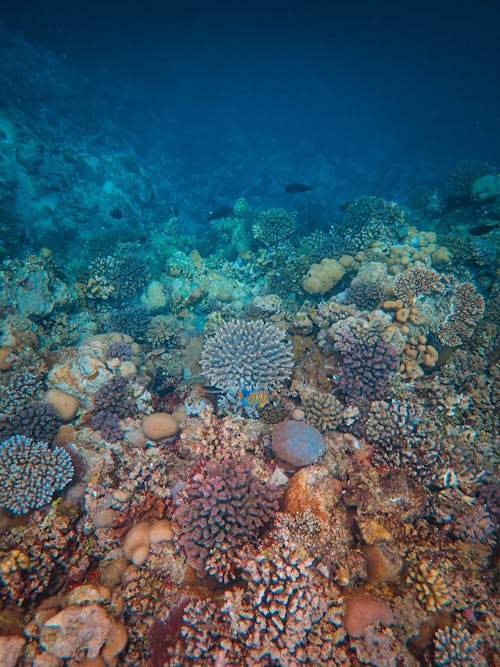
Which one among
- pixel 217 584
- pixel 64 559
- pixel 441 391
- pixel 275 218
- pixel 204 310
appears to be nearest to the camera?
pixel 217 584

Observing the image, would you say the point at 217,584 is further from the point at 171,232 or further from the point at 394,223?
the point at 171,232

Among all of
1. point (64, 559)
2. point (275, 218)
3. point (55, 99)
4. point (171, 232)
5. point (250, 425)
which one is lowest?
point (64, 559)

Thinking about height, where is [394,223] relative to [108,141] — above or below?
below

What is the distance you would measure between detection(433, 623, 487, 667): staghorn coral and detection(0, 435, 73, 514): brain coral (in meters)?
5.33

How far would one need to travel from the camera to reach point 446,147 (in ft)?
138

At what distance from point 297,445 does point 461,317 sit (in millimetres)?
5755

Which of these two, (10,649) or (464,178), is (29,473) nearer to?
(10,649)

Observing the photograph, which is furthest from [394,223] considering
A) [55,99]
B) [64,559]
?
[55,99]

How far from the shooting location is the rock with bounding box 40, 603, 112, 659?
321 cm

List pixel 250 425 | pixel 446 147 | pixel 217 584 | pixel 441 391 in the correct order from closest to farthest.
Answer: pixel 217 584
pixel 250 425
pixel 441 391
pixel 446 147

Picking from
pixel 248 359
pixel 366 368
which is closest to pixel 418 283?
pixel 366 368

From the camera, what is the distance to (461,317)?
24.3 ft

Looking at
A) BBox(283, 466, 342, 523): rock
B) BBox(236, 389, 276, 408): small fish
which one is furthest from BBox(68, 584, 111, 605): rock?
BBox(236, 389, 276, 408): small fish

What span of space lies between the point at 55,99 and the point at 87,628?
2591 centimetres
